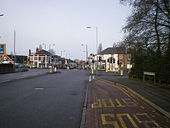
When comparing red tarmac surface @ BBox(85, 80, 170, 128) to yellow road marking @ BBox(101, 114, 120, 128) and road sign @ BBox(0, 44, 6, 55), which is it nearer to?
yellow road marking @ BBox(101, 114, 120, 128)

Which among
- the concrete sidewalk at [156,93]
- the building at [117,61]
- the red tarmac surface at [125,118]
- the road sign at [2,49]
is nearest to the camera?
the red tarmac surface at [125,118]

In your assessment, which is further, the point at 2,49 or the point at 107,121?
the point at 2,49

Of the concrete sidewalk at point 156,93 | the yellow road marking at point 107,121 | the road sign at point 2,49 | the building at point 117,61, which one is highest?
the road sign at point 2,49

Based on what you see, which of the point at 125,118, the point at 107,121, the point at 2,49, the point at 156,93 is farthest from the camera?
the point at 2,49

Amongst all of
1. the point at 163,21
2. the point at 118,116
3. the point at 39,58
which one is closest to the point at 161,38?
the point at 163,21

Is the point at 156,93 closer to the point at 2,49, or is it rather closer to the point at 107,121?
the point at 107,121

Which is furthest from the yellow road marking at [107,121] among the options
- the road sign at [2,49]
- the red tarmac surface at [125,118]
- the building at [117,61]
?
the road sign at [2,49]

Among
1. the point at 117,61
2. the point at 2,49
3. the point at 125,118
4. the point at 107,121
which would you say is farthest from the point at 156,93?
the point at 2,49

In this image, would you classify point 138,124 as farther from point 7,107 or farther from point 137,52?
point 137,52

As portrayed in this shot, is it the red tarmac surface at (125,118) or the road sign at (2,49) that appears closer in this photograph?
the red tarmac surface at (125,118)

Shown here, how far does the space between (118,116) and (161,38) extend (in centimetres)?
1170

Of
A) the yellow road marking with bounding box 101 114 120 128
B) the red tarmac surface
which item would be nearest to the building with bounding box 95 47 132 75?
the red tarmac surface

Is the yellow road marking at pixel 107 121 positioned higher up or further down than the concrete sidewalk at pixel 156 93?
further down

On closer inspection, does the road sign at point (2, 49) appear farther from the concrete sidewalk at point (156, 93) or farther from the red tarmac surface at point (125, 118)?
the red tarmac surface at point (125, 118)
